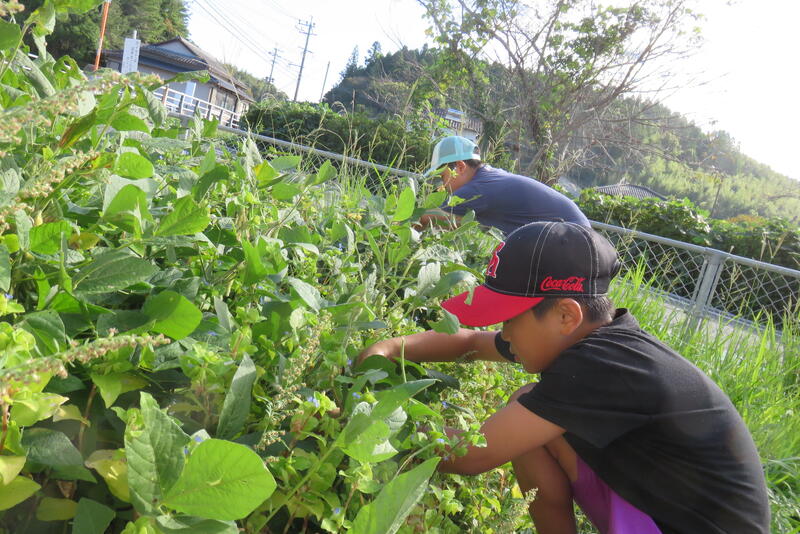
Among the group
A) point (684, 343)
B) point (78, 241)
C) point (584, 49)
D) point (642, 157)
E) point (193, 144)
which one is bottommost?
point (684, 343)

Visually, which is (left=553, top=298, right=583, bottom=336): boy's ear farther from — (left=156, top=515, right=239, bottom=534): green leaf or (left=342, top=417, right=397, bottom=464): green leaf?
(left=156, top=515, right=239, bottom=534): green leaf

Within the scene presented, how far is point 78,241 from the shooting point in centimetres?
101

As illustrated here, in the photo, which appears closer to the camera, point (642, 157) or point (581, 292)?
point (581, 292)

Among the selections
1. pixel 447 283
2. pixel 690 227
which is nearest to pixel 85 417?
pixel 447 283

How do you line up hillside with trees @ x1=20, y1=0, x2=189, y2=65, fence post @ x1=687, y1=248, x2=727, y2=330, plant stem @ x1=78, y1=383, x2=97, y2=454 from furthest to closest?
hillside with trees @ x1=20, y1=0, x2=189, y2=65, fence post @ x1=687, y1=248, x2=727, y2=330, plant stem @ x1=78, y1=383, x2=97, y2=454

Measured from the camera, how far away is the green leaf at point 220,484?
1.97ft

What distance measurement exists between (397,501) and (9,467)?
0.40 m

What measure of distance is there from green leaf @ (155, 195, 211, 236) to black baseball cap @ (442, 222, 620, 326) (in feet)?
2.80

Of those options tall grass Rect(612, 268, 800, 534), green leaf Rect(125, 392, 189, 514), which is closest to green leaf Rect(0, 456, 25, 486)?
green leaf Rect(125, 392, 189, 514)

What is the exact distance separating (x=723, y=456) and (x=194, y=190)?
143 cm

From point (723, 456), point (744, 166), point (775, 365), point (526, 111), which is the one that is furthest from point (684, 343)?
point (744, 166)

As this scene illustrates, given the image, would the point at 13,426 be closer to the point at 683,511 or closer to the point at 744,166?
the point at 683,511

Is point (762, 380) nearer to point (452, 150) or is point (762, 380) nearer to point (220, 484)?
point (452, 150)

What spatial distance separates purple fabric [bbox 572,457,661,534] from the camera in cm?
156
